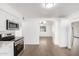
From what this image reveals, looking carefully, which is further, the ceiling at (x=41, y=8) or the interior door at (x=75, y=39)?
the interior door at (x=75, y=39)

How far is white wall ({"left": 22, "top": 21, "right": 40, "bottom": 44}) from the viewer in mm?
8289

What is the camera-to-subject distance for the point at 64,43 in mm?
7145

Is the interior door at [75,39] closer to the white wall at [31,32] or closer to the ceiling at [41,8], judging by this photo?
the ceiling at [41,8]

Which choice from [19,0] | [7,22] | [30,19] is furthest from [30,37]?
[19,0]

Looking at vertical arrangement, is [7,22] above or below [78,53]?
above

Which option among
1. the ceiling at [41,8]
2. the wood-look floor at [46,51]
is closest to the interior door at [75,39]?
the wood-look floor at [46,51]

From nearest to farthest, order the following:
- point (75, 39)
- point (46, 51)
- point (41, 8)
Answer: point (41, 8), point (75, 39), point (46, 51)

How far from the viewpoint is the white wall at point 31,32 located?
8.29m

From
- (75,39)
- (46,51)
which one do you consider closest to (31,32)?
(46,51)

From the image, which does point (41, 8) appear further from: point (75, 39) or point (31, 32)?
point (31, 32)

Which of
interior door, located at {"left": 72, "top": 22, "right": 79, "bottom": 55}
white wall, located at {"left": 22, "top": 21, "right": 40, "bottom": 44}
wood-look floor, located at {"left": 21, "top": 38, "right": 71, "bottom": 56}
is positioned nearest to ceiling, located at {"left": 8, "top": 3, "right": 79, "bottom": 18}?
interior door, located at {"left": 72, "top": 22, "right": 79, "bottom": 55}

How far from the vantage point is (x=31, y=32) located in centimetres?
834

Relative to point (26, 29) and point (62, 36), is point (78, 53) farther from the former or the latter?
point (26, 29)

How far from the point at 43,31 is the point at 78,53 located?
39.2 feet
